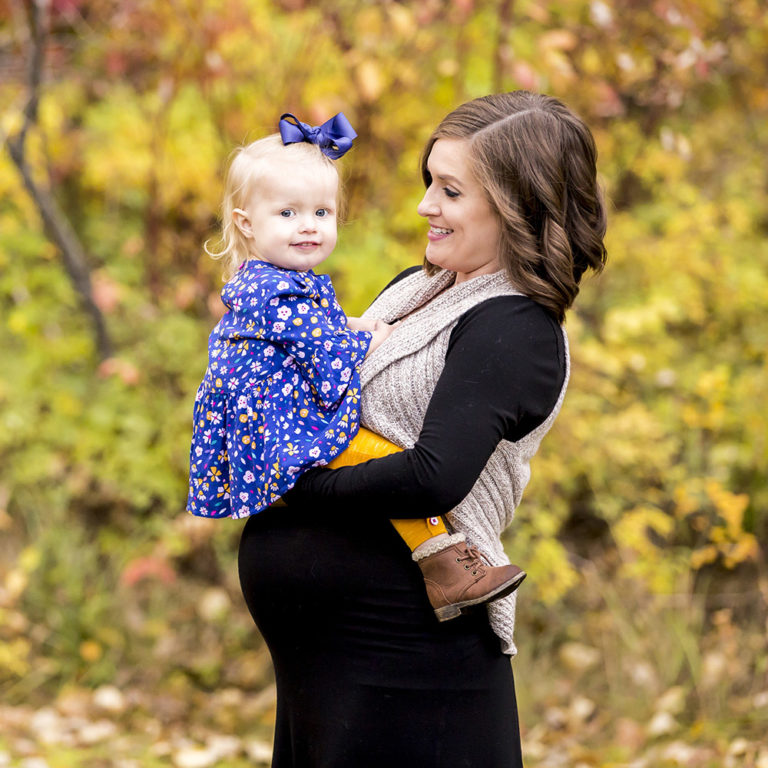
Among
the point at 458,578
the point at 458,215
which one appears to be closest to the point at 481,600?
the point at 458,578

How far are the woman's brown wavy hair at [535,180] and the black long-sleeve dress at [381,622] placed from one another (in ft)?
0.24

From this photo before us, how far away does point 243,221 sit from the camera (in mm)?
1943

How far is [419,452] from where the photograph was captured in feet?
5.38

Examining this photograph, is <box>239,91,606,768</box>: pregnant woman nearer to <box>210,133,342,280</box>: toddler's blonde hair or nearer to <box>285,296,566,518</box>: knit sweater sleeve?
<box>285,296,566,518</box>: knit sweater sleeve

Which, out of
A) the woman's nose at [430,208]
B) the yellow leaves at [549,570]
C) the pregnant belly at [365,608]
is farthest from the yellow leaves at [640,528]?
the woman's nose at [430,208]

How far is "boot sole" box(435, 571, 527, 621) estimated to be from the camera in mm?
1722

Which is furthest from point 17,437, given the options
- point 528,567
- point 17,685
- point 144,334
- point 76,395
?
point 528,567

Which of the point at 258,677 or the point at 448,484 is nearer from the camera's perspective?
the point at 448,484

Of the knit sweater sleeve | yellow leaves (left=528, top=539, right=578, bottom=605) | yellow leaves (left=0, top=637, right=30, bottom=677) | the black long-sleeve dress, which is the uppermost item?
the knit sweater sleeve

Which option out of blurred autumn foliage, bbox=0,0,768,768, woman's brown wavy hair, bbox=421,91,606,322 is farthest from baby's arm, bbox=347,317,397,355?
blurred autumn foliage, bbox=0,0,768,768

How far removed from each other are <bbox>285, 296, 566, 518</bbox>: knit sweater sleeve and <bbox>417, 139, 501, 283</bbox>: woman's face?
0.48 ft

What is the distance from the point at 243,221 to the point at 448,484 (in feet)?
2.35

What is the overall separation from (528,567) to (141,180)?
2.86 metres

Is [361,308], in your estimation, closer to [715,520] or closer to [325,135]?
[715,520]
